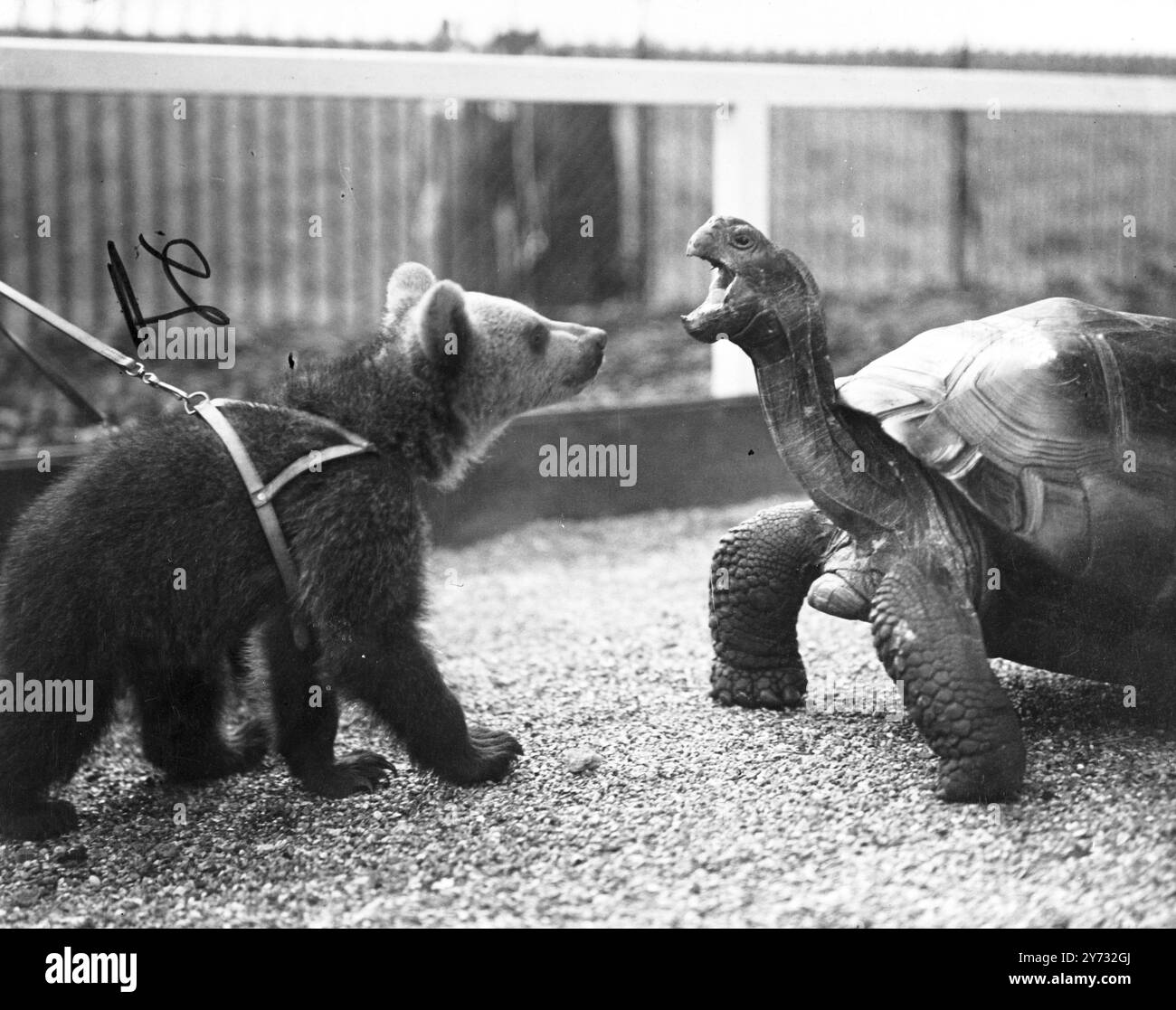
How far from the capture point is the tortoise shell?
3.21 m

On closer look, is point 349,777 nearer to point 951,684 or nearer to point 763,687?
point 763,687

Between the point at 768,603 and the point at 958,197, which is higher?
the point at 958,197

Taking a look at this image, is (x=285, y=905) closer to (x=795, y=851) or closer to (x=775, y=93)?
(x=795, y=851)

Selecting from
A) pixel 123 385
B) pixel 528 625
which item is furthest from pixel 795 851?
pixel 123 385

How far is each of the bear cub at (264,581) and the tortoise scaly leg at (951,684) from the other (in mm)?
1026

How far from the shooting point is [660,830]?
3012mm

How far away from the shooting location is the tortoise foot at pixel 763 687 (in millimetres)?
3768

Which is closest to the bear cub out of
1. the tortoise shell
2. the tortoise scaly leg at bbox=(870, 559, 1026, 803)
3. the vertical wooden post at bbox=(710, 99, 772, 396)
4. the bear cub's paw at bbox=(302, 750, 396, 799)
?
the bear cub's paw at bbox=(302, 750, 396, 799)

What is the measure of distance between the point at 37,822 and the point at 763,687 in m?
1.87

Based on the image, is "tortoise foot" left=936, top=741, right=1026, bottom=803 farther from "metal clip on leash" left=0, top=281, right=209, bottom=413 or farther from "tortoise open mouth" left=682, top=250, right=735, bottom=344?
"metal clip on leash" left=0, top=281, right=209, bottom=413

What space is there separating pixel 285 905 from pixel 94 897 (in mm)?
489

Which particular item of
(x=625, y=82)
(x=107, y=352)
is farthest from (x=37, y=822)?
(x=625, y=82)

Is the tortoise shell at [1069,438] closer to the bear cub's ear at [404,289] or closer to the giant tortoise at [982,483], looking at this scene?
the giant tortoise at [982,483]
